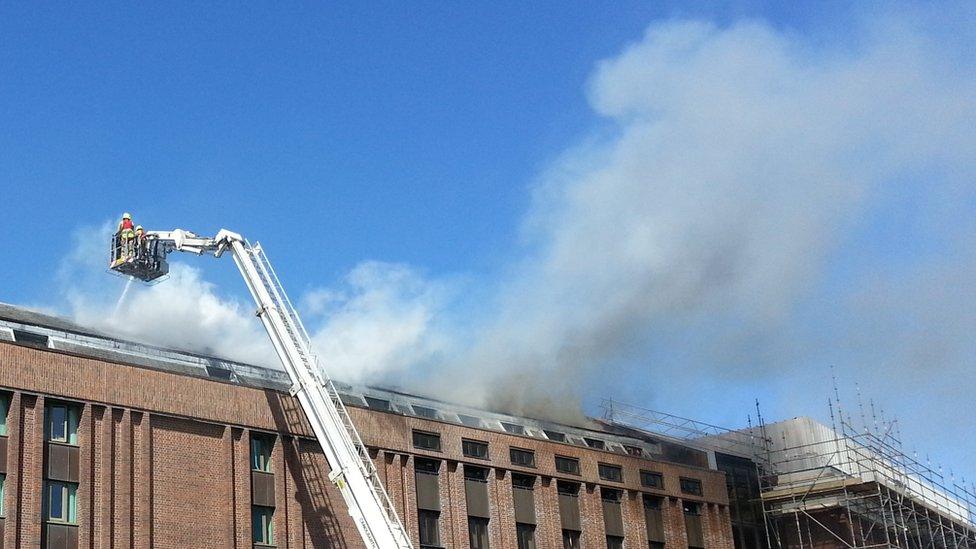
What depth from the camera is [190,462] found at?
37125 millimetres

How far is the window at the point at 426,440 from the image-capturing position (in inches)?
1749

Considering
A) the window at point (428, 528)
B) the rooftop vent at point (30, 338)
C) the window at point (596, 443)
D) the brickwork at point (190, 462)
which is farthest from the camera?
the window at point (596, 443)

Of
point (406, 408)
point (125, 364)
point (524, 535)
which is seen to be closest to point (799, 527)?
point (524, 535)

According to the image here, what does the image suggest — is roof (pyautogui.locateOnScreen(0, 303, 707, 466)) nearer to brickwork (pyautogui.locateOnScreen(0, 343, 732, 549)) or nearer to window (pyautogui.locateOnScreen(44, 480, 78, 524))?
brickwork (pyautogui.locateOnScreen(0, 343, 732, 549))

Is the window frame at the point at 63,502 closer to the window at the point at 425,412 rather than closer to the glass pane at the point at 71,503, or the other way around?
the glass pane at the point at 71,503

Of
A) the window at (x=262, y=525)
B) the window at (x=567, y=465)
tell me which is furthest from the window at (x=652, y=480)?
the window at (x=262, y=525)

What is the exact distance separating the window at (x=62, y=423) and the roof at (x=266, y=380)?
5.33 feet

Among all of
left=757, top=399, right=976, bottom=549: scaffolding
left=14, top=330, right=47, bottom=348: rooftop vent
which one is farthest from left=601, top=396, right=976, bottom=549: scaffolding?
left=14, top=330, right=47, bottom=348: rooftop vent

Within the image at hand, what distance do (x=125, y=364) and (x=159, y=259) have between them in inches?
162

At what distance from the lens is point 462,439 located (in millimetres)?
46000

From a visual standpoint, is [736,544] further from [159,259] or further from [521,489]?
[159,259]

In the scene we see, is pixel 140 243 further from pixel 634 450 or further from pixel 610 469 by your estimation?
pixel 634 450

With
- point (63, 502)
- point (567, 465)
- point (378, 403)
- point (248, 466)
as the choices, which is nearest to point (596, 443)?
point (567, 465)

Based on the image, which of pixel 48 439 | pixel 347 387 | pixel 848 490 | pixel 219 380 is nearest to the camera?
pixel 48 439
